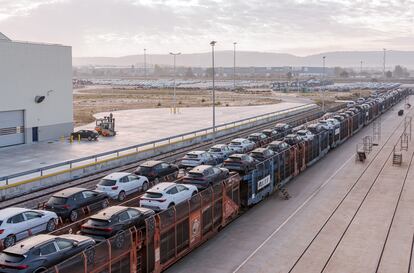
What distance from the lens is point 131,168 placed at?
34.6 meters

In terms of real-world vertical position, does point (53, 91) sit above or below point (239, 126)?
above

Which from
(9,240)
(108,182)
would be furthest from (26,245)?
(108,182)

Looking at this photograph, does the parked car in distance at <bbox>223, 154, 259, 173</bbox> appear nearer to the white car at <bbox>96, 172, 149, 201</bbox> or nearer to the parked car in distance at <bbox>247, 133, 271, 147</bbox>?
the white car at <bbox>96, 172, 149, 201</bbox>

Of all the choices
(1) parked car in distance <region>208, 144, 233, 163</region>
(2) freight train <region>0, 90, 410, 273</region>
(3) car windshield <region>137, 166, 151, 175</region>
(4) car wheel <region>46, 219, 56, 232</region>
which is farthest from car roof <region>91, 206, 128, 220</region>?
(1) parked car in distance <region>208, 144, 233, 163</region>

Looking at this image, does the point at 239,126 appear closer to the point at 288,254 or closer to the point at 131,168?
the point at 131,168

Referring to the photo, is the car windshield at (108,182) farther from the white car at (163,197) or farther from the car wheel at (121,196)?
the white car at (163,197)

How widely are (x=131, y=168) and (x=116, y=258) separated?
20728 millimetres

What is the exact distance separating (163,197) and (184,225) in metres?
2.95

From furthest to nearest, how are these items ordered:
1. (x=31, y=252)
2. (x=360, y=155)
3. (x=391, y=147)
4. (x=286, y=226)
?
(x=391, y=147) → (x=360, y=155) → (x=286, y=226) → (x=31, y=252)

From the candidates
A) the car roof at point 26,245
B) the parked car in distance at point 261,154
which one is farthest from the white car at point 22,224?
the parked car in distance at point 261,154

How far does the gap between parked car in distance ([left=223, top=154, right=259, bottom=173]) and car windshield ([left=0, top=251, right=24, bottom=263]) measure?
15129 mm

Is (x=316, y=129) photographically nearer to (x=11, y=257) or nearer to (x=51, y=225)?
(x=51, y=225)

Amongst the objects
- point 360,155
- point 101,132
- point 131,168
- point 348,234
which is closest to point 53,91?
point 101,132

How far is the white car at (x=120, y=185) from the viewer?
966 inches
